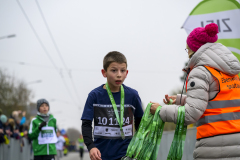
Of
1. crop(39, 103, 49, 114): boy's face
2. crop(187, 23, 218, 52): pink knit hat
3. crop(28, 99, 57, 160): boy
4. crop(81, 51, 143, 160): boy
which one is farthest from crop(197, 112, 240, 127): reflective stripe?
crop(39, 103, 49, 114): boy's face

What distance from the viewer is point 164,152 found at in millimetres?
9562

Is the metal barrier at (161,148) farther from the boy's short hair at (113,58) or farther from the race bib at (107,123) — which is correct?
the boy's short hair at (113,58)

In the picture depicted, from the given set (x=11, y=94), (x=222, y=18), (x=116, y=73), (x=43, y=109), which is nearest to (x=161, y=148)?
(x=43, y=109)

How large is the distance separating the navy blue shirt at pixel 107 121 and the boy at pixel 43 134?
15.4 feet

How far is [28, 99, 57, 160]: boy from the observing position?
8.80m

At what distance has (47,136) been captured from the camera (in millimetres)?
8977

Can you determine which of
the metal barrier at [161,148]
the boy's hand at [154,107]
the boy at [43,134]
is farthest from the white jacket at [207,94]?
the boy at [43,134]

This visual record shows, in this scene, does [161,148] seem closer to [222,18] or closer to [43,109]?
[43,109]

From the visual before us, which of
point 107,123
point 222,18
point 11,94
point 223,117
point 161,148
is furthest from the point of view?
point 11,94

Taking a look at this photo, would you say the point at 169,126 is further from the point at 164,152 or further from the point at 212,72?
the point at 212,72

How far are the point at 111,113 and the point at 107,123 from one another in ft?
0.42

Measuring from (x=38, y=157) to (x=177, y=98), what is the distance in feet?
18.7

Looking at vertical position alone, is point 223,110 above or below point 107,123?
above

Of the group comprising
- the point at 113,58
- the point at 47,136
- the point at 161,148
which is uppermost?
the point at 113,58
